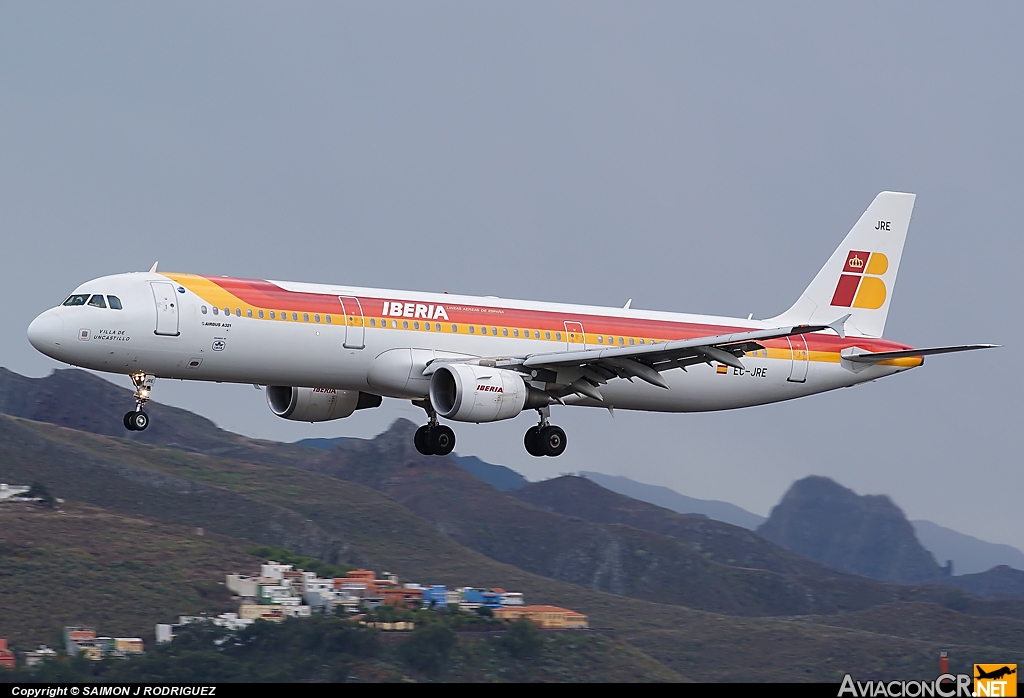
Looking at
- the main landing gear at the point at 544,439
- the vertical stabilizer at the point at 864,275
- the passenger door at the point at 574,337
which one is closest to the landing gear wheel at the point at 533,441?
the main landing gear at the point at 544,439

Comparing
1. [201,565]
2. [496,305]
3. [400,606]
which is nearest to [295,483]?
[201,565]

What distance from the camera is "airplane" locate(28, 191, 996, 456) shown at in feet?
128

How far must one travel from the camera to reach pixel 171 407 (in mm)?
146500

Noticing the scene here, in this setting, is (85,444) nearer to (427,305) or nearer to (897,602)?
(897,602)

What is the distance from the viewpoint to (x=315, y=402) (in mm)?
45875

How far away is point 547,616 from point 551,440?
139ft

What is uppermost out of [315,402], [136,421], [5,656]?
[315,402]

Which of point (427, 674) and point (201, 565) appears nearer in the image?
point (427, 674)

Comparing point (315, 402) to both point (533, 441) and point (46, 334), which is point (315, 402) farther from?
point (46, 334)

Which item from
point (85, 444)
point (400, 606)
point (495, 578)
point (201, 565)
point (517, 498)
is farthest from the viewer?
point (517, 498)

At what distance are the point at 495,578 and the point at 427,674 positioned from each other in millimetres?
30523

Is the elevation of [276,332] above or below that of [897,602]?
above

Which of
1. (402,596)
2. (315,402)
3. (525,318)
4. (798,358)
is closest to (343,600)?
(402,596)

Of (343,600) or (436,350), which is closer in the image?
(436,350)
